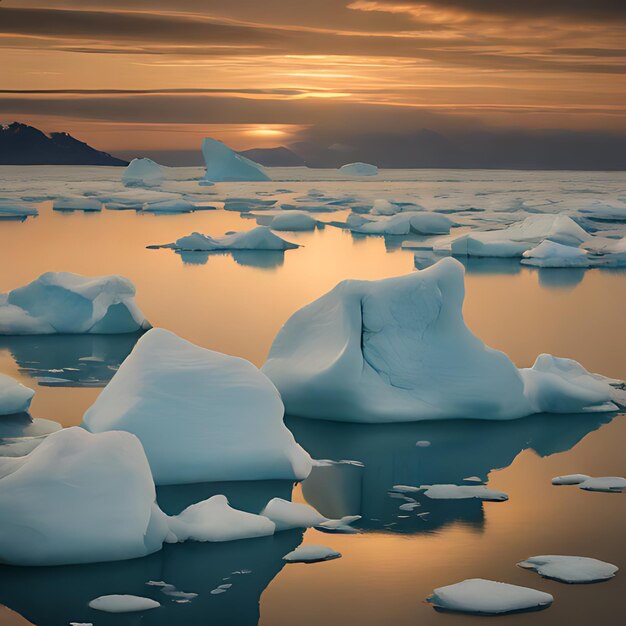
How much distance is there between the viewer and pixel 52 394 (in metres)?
9.96

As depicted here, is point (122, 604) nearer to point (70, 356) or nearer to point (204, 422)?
point (204, 422)

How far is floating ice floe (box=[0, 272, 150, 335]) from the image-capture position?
41.7 ft

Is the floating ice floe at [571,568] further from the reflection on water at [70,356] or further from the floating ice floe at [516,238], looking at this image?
the floating ice floe at [516,238]

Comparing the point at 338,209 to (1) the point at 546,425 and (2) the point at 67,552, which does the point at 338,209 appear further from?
(2) the point at 67,552

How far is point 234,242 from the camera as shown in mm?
22719

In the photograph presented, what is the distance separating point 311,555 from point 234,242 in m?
17.0

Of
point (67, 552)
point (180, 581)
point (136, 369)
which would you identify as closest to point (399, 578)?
point (180, 581)

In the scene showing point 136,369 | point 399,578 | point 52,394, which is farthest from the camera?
point 52,394

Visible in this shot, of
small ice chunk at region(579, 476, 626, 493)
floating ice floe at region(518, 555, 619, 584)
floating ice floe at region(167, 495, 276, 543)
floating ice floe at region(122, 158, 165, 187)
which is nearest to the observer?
floating ice floe at region(518, 555, 619, 584)

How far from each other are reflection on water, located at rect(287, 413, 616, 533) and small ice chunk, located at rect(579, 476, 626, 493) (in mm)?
651

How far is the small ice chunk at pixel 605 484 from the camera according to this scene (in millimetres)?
7348

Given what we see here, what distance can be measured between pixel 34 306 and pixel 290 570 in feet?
26.1

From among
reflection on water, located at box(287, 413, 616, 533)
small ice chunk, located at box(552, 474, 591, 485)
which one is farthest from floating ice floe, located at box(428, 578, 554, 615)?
small ice chunk, located at box(552, 474, 591, 485)

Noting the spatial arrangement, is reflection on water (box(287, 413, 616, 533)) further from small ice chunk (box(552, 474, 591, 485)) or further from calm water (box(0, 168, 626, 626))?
small ice chunk (box(552, 474, 591, 485))
